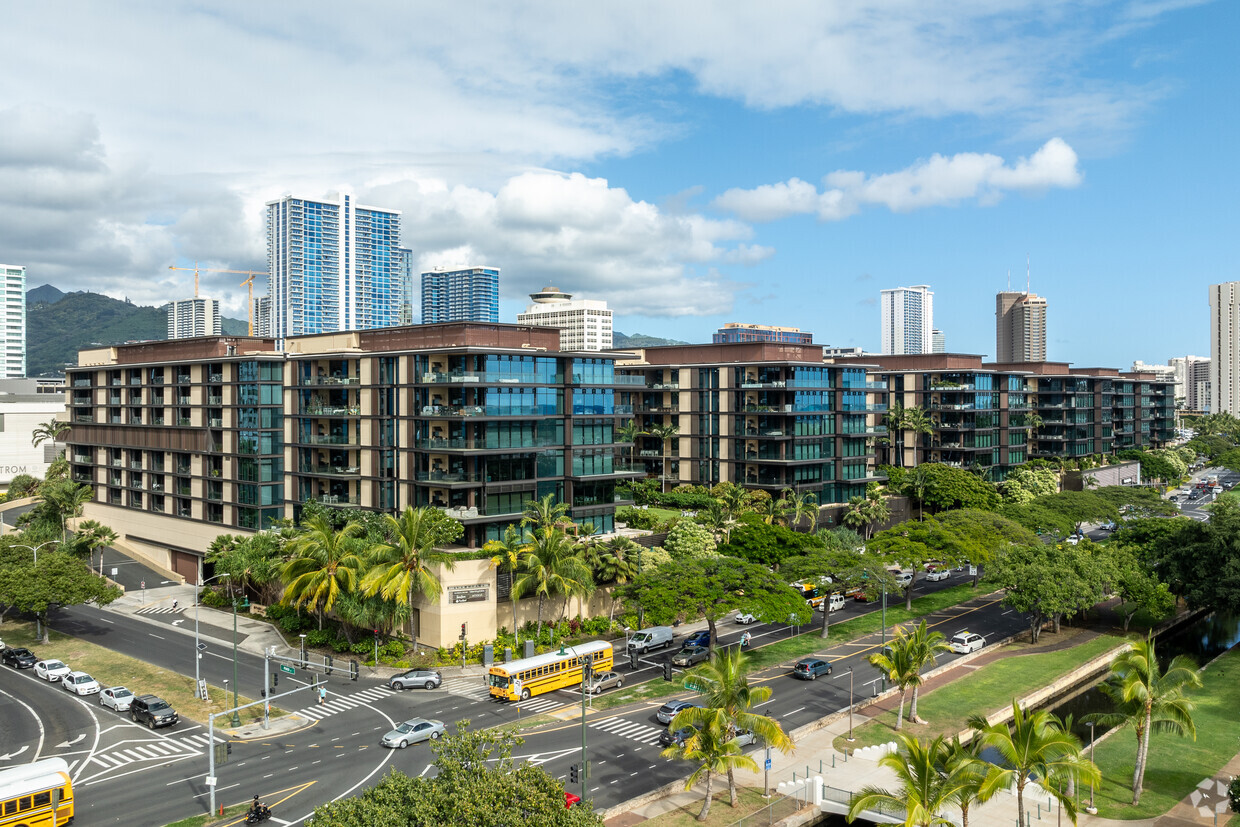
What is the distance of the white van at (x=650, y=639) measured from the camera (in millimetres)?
72250

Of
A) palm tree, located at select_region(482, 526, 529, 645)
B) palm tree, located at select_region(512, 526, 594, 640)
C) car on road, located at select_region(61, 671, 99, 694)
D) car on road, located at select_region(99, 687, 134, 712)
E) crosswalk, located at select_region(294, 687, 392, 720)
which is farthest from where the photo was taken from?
palm tree, located at select_region(482, 526, 529, 645)

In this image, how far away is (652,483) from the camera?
114438 millimetres

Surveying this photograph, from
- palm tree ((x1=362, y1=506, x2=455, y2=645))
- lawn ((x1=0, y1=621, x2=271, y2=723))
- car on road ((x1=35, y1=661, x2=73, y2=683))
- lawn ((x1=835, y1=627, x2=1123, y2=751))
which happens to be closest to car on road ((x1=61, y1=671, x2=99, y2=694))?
car on road ((x1=35, y1=661, x2=73, y2=683))

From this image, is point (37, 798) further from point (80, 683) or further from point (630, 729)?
point (630, 729)

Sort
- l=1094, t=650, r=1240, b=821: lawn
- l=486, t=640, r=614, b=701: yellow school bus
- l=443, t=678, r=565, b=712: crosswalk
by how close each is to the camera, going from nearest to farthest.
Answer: l=1094, t=650, r=1240, b=821: lawn
l=443, t=678, r=565, b=712: crosswalk
l=486, t=640, r=614, b=701: yellow school bus

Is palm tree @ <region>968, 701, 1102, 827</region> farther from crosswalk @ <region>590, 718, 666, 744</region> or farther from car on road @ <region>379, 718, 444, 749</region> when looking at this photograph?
car on road @ <region>379, 718, 444, 749</region>

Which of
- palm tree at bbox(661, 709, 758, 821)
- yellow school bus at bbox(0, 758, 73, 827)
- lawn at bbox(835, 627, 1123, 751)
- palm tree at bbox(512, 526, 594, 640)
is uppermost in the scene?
palm tree at bbox(512, 526, 594, 640)

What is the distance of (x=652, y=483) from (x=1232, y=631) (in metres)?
65.7

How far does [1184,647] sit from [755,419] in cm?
5094

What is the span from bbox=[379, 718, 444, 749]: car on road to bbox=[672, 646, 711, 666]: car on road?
22.5 m

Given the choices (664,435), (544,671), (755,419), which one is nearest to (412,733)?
(544,671)

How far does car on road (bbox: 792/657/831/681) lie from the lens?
215 ft

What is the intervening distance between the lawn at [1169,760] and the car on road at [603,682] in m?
31.5

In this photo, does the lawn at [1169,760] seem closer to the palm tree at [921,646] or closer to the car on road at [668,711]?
the palm tree at [921,646]
